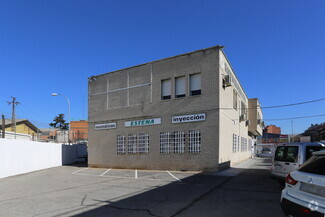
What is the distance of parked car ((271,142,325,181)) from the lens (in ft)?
28.3

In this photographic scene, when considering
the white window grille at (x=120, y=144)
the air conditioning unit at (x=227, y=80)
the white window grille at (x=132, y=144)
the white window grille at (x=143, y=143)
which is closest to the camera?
the air conditioning unit at (x=227, y=80)

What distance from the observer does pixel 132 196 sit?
840 centimetres

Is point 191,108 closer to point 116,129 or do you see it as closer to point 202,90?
point 202,90

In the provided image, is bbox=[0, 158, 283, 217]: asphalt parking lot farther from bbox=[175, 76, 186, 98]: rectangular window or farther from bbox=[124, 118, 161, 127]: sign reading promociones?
bbox=[175, 76, 186, 98]: rectangular window

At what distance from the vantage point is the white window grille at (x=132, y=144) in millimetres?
19047

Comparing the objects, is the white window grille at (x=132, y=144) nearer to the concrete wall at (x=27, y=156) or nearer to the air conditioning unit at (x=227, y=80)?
the air conditioning unit at (x=227, y=80)

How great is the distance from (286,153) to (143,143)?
11.3 meters

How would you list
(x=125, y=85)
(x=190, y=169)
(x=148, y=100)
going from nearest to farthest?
1. (x=190, y=169)
2. (x=148, y=100)
3. (x=125, y=85)

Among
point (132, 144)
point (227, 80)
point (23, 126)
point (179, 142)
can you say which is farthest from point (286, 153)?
point (23, 126)

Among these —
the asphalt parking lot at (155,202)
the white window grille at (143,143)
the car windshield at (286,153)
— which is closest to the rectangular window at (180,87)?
the white window grille at (143,143)

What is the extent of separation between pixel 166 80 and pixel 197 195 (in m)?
11.1

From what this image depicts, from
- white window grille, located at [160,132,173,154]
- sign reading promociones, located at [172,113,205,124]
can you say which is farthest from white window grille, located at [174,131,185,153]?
sign reading promociones, located at [172,113,205,124]

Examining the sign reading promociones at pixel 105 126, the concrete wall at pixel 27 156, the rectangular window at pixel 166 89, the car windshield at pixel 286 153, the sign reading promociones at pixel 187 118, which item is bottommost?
the concrete wall at pixel 27 156

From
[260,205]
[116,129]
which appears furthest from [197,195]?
[116,129]
